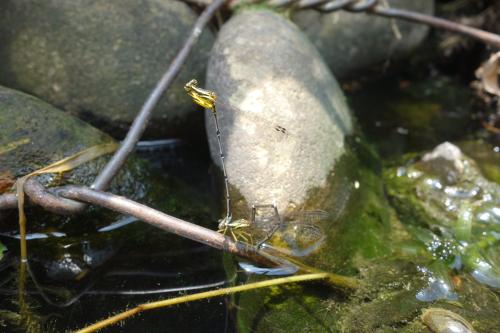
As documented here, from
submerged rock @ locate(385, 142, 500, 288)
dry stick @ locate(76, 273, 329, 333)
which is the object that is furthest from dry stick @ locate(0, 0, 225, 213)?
submerged rock @ locate(385, 142, 500, 288)

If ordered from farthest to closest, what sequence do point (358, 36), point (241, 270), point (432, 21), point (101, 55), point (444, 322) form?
point (358, 36) < point (432, 21) < point (101, 55) < point (241, 270) < point (444, 322)

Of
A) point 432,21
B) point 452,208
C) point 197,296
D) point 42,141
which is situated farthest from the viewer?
point 432,21

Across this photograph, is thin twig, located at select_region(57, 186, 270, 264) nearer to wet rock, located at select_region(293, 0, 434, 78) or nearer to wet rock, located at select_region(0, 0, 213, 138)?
wet rock, located at select_region(0, 0, 213, 138)

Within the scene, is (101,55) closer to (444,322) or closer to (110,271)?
(110,271)

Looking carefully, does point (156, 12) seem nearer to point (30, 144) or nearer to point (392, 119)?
point (30, 144)

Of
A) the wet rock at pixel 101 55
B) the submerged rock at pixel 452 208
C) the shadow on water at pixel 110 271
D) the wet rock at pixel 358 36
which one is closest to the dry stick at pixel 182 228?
the shadow on water at pixel 110 271

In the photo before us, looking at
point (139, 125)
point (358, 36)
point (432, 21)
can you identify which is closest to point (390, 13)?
point (432, 21)

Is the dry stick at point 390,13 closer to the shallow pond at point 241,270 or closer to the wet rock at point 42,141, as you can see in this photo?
the shallow pond at point 241,270

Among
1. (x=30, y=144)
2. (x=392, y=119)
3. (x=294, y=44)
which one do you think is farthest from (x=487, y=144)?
(x=30, y=144)
